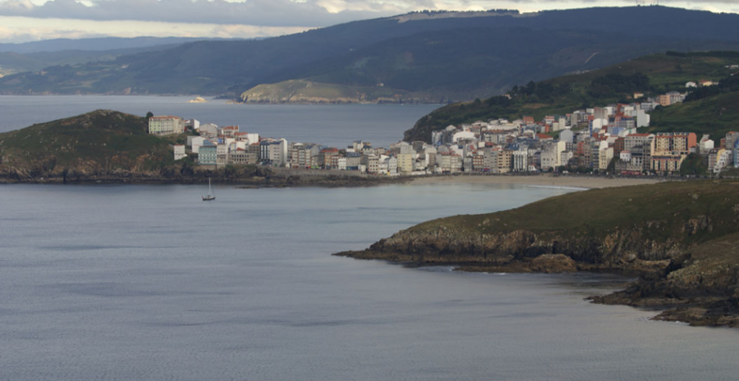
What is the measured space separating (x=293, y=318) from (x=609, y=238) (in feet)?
44.5

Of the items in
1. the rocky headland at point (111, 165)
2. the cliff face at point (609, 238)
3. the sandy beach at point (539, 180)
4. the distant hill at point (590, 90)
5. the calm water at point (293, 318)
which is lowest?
the calm water at point (293, 318)

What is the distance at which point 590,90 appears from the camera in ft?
395

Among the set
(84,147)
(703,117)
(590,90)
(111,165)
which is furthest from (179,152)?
(590,90)

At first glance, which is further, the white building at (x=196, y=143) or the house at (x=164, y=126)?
the house at (x=164, y=126)

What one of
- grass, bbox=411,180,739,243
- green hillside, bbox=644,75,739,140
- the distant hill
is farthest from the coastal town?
grass, bbox=411,180,739,243

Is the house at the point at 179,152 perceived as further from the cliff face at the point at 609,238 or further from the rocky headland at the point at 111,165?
the cliff face at the point at 609,238

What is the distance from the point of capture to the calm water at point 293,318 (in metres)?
25.1

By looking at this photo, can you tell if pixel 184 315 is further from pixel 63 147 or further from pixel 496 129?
pixel 496 129

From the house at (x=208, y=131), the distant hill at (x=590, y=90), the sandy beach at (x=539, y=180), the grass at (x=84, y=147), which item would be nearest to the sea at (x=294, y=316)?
the sandy beach at (x=539, y=180)

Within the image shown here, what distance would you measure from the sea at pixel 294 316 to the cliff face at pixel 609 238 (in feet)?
4.95

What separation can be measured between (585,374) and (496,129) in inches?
2951

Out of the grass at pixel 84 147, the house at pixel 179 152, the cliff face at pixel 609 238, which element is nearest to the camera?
the cliff face at pixel 609 238

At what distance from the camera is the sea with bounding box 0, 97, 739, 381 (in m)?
25.2

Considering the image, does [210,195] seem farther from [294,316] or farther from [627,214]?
[294,316]
